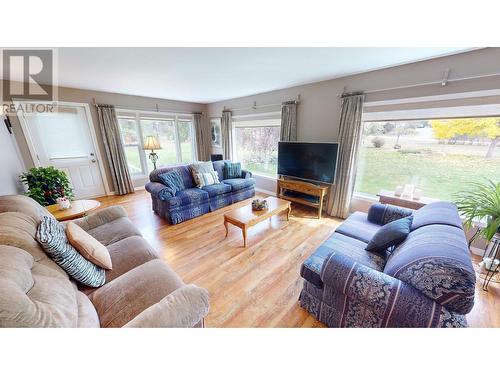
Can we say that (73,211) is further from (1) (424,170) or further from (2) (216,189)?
(1) (424,170)

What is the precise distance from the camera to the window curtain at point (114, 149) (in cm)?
385

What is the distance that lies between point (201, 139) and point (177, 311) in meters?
5.12

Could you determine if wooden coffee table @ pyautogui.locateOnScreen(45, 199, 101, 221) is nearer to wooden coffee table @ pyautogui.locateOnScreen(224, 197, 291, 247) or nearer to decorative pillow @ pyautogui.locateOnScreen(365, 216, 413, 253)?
wooden coffee table @ pyautogui.locateOnScreen(224, 197, 291, 247)

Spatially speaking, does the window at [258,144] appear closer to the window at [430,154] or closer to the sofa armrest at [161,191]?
the window at [430,154]

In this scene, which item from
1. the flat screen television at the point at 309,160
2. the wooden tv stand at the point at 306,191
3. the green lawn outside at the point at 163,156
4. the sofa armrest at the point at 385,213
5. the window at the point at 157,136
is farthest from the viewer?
the green lawn outside at the point at 163,156

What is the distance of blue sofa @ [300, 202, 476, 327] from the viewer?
2.83ft

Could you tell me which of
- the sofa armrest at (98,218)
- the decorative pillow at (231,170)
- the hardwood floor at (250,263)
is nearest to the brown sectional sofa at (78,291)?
the sofa armrest at (98,218)

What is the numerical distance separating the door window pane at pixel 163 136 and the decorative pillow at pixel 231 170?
202 cm

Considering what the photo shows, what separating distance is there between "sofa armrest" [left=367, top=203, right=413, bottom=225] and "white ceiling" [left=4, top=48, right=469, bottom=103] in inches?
65.4

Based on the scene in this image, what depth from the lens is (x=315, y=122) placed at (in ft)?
10.5

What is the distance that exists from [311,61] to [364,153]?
160 cm

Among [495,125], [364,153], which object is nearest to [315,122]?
[364,153]

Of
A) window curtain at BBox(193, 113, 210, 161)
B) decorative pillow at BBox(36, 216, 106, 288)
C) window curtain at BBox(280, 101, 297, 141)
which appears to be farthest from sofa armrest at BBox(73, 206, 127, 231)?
window curtain at BBox(193, 113, 210, 161)
